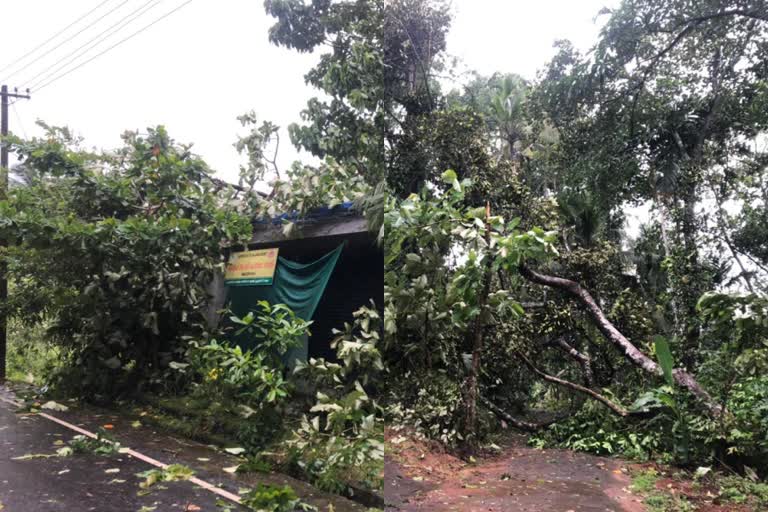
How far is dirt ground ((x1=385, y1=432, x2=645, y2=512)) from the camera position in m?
1.62

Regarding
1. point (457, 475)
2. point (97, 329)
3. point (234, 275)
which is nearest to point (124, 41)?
point (234, 275)

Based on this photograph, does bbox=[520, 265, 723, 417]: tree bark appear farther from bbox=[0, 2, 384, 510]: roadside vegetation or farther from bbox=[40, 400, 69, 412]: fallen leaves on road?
bbox=[40, 400, 69, 412]: fallen leaves on road

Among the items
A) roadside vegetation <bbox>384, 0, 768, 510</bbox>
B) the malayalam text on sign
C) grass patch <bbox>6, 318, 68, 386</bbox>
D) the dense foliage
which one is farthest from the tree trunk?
grass patch <bbox>6, 318, 68, 386</bbox>

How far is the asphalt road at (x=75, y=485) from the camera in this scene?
1.86 meters

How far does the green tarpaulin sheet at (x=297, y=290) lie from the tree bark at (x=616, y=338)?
1.31 m

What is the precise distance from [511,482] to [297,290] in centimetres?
163

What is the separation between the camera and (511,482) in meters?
1.72

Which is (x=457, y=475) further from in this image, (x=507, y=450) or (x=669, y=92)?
(x=669, y=92)

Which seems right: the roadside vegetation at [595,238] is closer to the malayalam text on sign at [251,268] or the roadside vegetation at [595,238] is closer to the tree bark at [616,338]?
the tree bark at [616,338]

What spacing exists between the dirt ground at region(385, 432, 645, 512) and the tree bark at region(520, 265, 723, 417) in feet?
1.03

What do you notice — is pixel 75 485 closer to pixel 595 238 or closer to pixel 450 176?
pixel 450 176

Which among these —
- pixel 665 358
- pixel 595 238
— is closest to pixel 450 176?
pixel 595 238

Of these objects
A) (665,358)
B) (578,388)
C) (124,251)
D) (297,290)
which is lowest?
(578,388)

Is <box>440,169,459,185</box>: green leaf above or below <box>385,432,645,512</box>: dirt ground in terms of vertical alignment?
above
